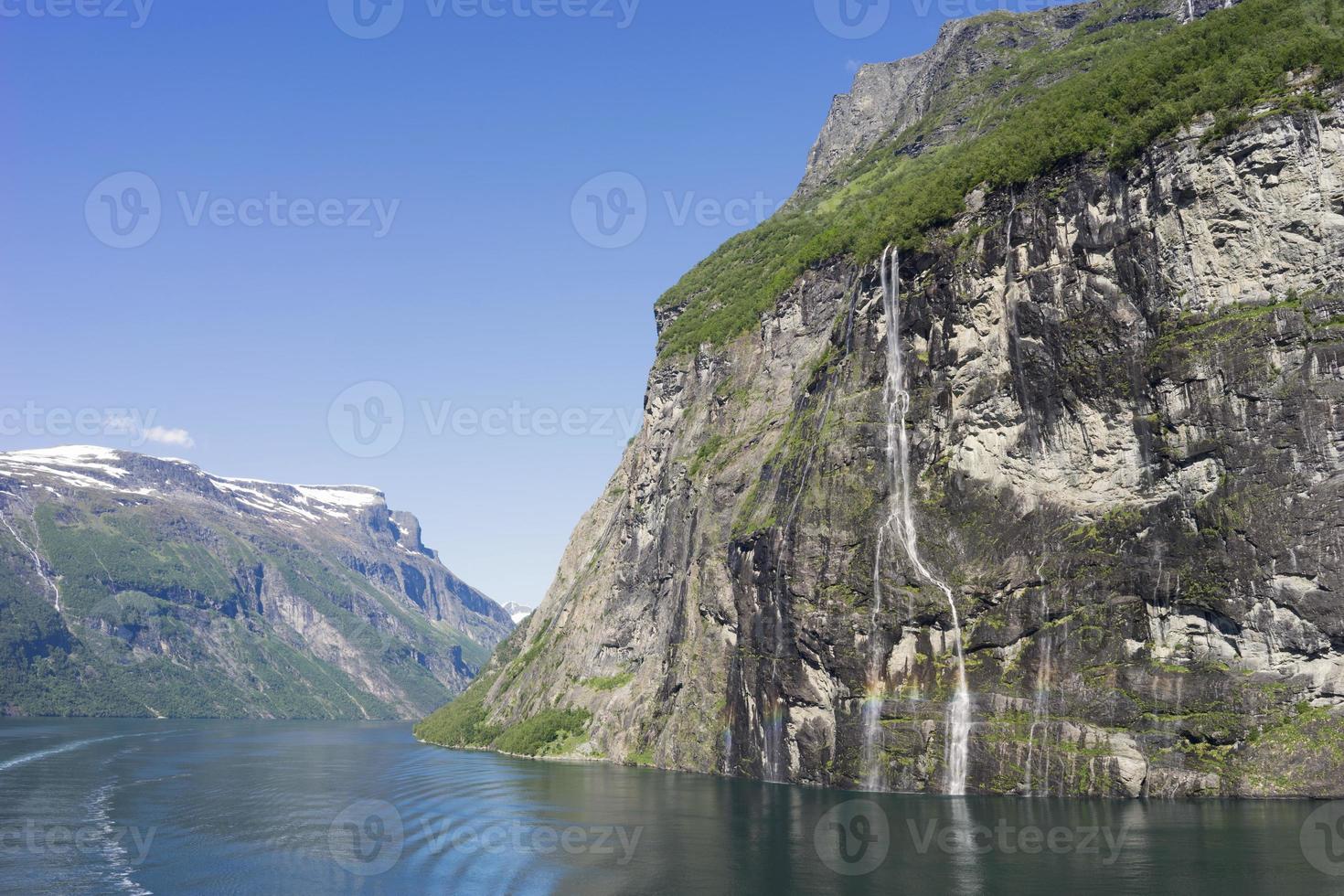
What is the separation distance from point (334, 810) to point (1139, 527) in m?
68.9

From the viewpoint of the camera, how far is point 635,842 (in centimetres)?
6075

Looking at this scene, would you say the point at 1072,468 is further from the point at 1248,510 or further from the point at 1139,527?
the point at 1248,510

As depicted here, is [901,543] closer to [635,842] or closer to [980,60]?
[635,842]

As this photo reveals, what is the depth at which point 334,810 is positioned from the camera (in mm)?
83250

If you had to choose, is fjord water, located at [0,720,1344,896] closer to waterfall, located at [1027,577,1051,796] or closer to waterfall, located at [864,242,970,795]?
waterfall, located at [1027,577,1051,796]

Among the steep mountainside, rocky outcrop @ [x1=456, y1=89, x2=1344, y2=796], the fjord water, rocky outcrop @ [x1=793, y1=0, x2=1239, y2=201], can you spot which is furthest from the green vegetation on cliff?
the fjord water

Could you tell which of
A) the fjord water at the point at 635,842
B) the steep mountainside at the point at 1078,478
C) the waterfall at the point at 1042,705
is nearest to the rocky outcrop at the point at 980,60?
the steep mountainside at the point at 1078,478

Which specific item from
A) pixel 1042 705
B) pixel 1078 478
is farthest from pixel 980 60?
pixel 1042 705

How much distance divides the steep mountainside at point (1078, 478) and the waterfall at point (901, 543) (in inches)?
9.1

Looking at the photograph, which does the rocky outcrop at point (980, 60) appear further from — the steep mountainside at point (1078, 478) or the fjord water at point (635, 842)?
the fjord water at point (635, 842)

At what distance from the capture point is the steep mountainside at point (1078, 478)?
213 feet

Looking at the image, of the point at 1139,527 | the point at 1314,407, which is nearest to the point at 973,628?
the point at 1139,527

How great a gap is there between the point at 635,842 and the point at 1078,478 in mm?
42706

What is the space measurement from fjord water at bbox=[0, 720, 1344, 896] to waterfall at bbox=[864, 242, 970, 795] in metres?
3.81
